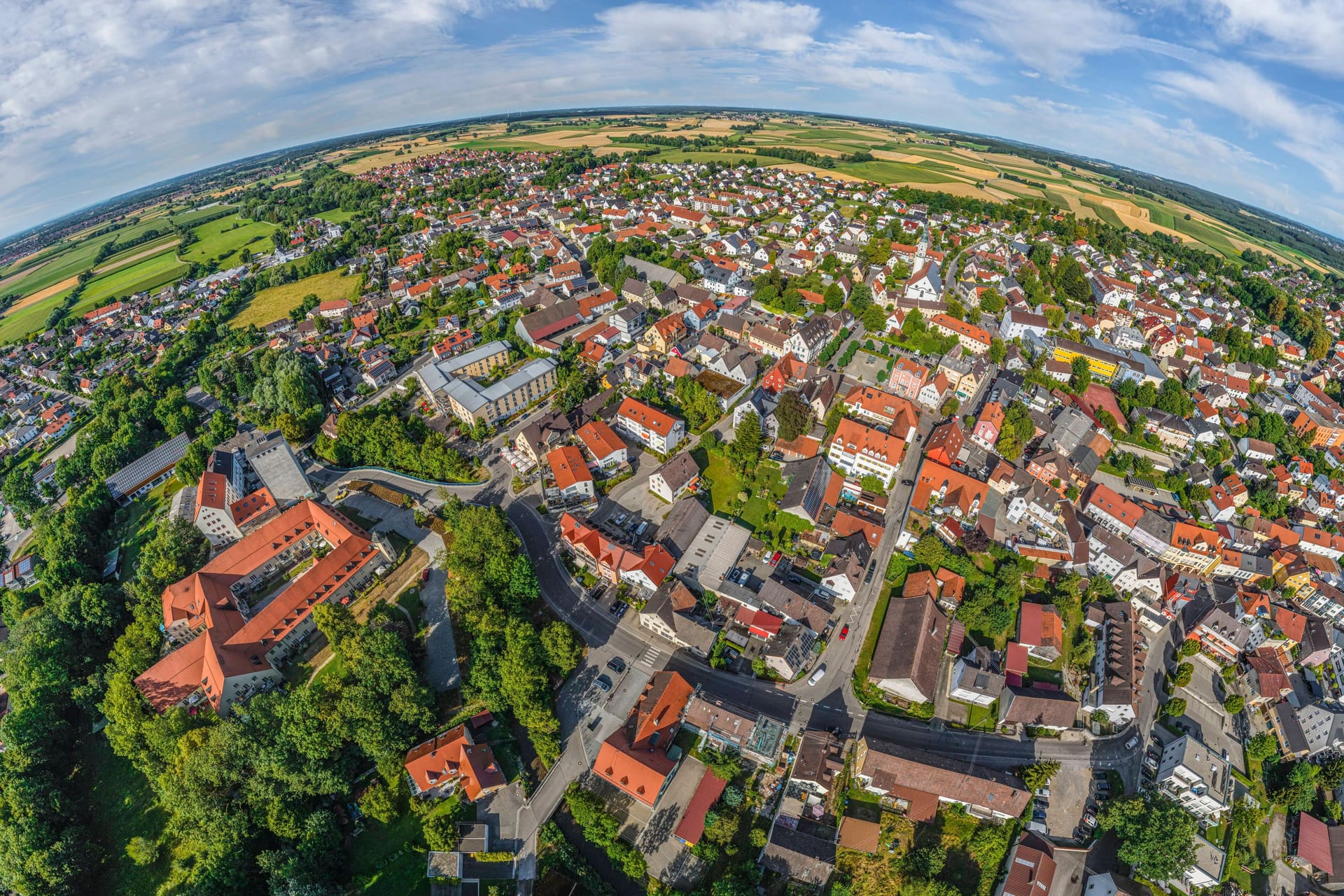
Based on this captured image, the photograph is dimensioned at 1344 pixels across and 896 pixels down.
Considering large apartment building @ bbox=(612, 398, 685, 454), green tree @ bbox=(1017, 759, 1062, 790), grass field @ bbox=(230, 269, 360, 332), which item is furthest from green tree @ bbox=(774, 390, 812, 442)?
grass field @ bbox=(230, 269, 360, 332)

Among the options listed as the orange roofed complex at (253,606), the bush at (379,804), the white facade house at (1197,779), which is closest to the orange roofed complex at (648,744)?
the bush at (379,804)

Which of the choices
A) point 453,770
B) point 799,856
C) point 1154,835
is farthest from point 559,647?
point 1154,835

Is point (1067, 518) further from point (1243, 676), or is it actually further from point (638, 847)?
point (638, 847)

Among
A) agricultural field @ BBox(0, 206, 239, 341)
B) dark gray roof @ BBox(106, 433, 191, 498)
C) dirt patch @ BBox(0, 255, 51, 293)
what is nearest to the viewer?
dark gray roof @ BBox(106, 433, 191, 498)

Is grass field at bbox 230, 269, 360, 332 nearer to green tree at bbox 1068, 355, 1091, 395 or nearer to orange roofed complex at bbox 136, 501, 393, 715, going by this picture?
orange roofed complex at bbox 136, 501, 393, 715

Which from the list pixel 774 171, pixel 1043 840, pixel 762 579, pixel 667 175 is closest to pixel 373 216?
pixel 667 175
